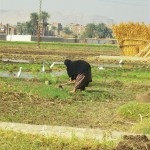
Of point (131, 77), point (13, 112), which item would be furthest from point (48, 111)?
point (131, 77)

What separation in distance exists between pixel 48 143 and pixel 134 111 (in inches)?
175

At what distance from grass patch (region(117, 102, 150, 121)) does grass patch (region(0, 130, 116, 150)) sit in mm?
3857

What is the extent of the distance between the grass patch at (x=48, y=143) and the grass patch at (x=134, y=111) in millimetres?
3857

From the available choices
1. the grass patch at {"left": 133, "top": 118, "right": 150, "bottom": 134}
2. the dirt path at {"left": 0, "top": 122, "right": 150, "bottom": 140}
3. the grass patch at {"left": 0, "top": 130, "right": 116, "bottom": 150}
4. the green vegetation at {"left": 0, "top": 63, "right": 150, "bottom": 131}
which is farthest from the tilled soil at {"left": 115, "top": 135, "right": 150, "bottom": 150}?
the green vegetation at {"left": 0, "top": 63, "right": 150, "bottom": 131}

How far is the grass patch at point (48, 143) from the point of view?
26.4 feet

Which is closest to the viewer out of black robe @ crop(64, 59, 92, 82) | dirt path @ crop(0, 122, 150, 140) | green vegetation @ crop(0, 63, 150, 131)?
dirt path @ crop(0, 122, 150, 140)

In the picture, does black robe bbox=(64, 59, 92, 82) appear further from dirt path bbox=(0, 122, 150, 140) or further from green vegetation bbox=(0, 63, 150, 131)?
dirt path bbox=(0, 122, 150, 140)

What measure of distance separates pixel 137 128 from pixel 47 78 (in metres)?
10.6

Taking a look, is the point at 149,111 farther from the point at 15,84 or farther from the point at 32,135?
the point at 15,84

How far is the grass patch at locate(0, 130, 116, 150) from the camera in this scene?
8.05 meters

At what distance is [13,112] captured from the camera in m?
12.1

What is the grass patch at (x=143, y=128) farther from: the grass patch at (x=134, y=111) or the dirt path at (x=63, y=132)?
the grass patch at (x=134, y=111)

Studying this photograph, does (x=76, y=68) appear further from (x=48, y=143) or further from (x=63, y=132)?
(x=48, y=143)

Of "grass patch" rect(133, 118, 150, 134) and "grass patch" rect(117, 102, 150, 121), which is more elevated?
"grass patch" rect(133, 118, 150, 134)
